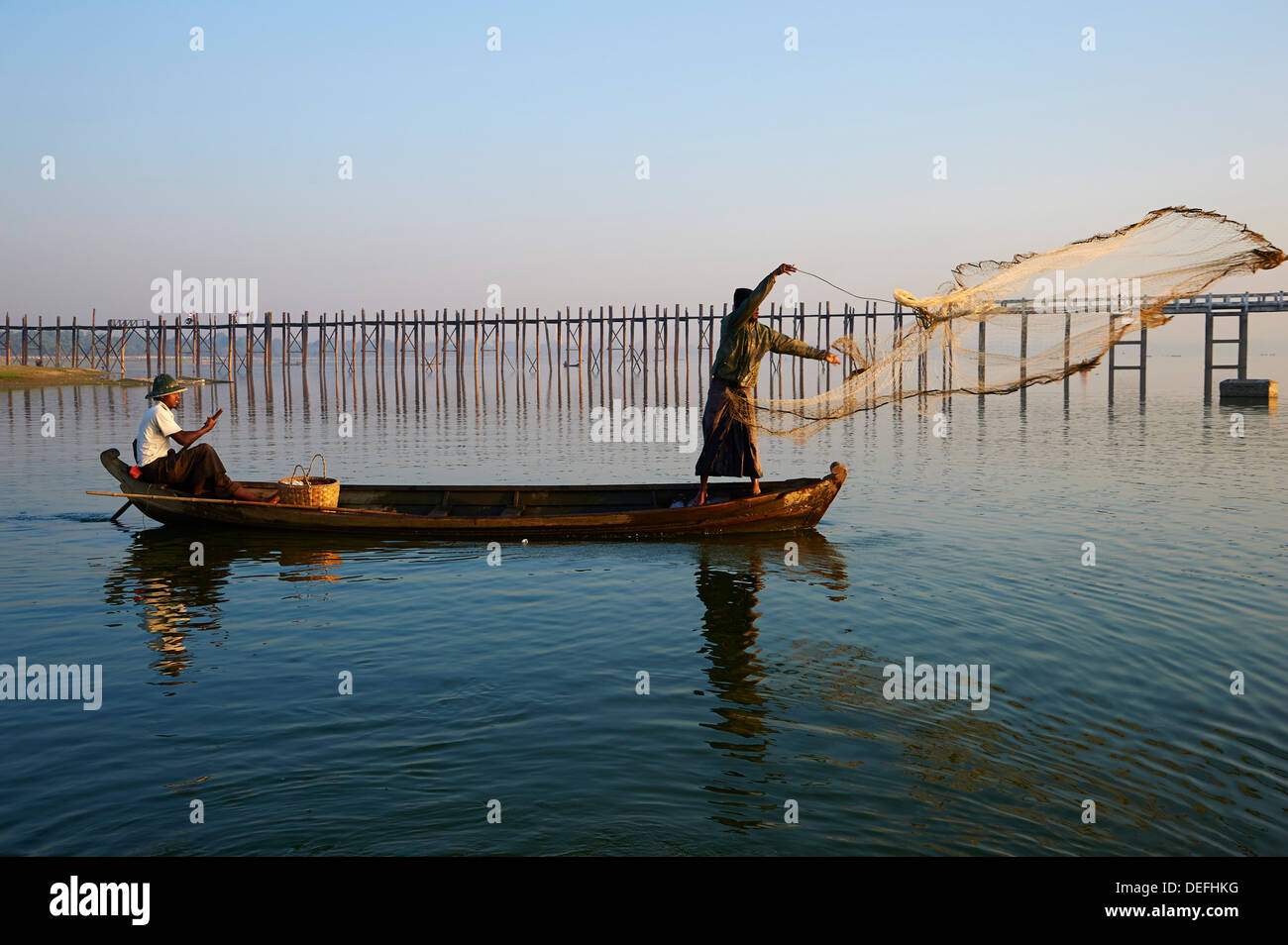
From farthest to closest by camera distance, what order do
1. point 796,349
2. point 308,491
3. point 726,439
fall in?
1. point 308,491
2. point 726,439
3. point 796,349

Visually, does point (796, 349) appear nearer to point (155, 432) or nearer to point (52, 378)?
point (155, 432)

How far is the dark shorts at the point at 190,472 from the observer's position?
1348 centimetres

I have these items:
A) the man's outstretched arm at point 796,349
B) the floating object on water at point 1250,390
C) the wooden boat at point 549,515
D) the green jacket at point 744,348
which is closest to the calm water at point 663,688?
the wooden boat at point 549,515

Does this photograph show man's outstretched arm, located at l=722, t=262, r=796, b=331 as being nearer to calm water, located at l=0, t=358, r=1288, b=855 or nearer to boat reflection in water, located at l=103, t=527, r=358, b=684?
calm water, located at l=0, t=358, r=1288, b=855

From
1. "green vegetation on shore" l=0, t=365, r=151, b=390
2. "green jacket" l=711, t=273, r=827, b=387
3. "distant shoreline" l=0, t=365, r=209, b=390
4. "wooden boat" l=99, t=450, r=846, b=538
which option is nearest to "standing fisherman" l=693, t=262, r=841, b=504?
"green jacket" l=711, t=273, r=827, b=387

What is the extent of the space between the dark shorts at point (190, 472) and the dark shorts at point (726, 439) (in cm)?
650

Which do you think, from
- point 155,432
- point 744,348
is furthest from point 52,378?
point 744,348

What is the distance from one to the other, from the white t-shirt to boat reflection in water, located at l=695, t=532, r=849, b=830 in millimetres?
7268

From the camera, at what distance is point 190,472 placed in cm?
1350

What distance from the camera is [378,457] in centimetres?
2459

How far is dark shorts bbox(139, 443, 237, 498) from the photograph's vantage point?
1348 cm

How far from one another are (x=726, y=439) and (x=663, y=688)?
573cm
